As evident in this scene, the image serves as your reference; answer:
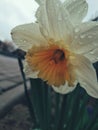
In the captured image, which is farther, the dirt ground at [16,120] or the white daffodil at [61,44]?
the dirt ground at [16,120]

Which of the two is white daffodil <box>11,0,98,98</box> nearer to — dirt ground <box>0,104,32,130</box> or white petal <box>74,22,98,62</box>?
white petal <box>74,22,98,62</box>

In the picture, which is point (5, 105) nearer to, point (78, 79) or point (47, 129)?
point (47, 129)

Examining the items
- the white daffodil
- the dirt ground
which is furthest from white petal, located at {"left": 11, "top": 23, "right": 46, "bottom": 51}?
the dirt ground

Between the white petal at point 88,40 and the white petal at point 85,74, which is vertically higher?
the white petal at point 88,40

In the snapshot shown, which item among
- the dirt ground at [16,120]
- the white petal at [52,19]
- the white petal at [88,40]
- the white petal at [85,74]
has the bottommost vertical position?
the dirt ground at [16,120]

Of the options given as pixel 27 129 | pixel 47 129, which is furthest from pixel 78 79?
pixel 27 129

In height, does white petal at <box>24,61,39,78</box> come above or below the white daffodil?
below

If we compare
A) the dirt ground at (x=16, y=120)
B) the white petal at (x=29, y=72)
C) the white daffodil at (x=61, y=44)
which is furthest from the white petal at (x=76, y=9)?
the dirt ground at (x=16, y=120)

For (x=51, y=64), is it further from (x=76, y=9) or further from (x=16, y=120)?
(x=16, y=120)

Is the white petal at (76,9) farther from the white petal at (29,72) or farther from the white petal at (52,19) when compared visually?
the white petal at (29,72)
